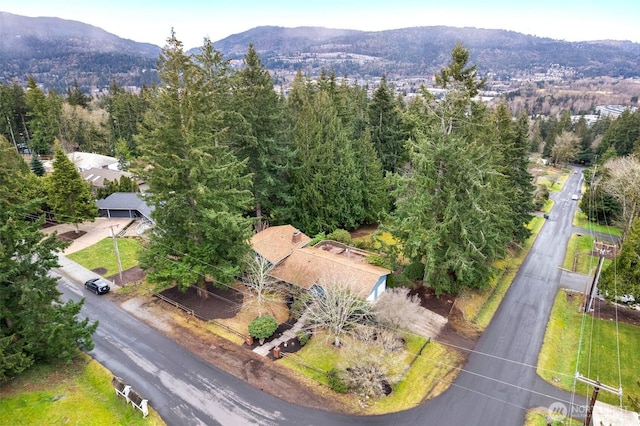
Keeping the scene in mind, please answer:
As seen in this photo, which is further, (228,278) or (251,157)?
(251,157)

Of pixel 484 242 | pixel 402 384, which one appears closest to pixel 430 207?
pixel 484 242

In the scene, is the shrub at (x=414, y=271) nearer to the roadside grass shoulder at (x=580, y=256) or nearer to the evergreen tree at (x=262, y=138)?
the evergreen tree at (x=262, y=138)

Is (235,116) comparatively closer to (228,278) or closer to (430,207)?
(228,278)

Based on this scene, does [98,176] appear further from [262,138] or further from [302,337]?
[302,337]

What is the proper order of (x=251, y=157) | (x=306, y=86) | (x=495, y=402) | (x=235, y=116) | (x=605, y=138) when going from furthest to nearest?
(x=605, y=138)
(x=306, y=86)
(x=251, y=157)
(x=235, y=116)
(x=495, y=402)

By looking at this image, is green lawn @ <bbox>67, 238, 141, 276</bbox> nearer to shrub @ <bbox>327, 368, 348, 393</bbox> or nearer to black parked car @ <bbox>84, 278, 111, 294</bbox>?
black parked car @ <bbox>84, 278, 111, 294</bbox>

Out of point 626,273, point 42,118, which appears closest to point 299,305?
point 626,273

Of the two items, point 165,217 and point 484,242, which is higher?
point 165,217
